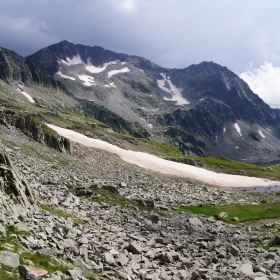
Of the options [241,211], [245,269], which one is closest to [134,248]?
[245,269]

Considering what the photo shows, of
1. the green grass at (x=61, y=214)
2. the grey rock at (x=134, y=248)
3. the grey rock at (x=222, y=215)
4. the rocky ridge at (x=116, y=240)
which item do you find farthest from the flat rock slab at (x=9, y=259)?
the grey rock at (x=222, y=215)

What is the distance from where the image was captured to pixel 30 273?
10680mm

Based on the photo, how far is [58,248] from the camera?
48.8ft

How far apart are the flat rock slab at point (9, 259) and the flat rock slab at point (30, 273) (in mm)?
493

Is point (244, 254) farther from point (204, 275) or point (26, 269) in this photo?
point (26, 269)

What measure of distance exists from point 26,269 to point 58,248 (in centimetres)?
419

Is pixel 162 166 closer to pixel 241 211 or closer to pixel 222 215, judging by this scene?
pixel 241 211

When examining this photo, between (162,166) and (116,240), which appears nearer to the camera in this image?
(116,240)

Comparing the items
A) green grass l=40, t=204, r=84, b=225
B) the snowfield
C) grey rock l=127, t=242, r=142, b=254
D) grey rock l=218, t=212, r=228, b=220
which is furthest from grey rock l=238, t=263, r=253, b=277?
the snowfield

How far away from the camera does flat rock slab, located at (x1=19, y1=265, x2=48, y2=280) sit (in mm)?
10613

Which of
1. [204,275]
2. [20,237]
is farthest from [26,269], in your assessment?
[204,275]

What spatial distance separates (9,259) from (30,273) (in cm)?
122

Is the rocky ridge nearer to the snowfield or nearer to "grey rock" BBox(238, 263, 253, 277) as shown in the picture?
"grey rock" BBox(238, 263, 253, 277)

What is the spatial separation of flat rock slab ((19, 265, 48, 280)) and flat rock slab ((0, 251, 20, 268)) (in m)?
0.49
